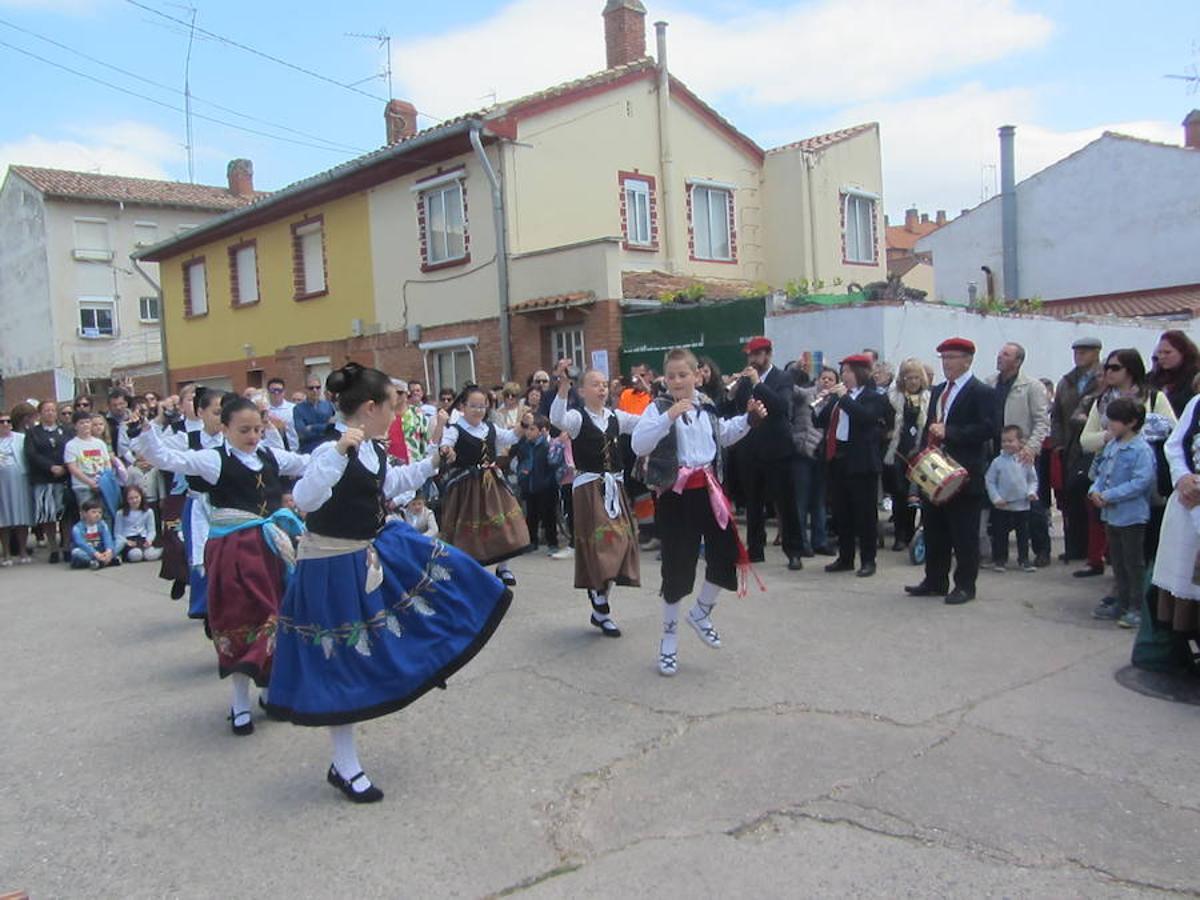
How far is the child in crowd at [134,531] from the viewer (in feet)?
38.8

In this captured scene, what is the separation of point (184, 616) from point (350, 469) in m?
4.89

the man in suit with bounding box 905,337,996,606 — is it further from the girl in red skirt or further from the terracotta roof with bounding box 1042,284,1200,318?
the terracotta roof with bounding box 1042,284,1200,318

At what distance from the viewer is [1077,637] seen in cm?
631

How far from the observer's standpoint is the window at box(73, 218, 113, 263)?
1385 inches

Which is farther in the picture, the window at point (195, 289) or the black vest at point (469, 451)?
the window at point (195, 289)

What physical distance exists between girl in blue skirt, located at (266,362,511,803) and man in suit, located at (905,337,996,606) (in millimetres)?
4204

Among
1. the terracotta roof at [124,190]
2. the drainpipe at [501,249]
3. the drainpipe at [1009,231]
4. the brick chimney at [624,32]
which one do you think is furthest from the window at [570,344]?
the terracotta roof at [124,190]

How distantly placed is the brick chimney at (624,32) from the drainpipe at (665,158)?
2.83 feet

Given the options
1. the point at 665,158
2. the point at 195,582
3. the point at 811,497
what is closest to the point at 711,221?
the point at 665,158

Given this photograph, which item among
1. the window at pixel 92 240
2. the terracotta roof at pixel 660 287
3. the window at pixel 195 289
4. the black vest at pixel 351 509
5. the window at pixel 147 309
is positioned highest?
the window at pixel 92 240

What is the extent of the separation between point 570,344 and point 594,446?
989cm

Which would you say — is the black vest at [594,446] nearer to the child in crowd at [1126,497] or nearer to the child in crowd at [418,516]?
the child in crowd at [418,516]

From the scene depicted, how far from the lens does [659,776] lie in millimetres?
4316

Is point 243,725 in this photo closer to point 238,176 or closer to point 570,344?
point 570,344
